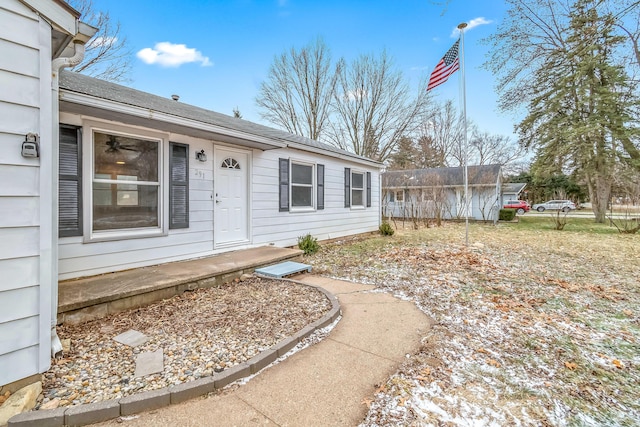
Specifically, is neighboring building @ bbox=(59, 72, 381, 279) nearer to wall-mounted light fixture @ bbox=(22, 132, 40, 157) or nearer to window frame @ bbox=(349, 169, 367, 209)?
wall-mounted light fixture @ bbox=(22, 132, 40, 157)

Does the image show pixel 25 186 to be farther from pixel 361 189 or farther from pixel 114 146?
pixel 361 189

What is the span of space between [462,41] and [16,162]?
366 inches

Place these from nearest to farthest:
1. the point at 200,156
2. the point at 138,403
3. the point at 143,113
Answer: the point at 138,403 → the point at 143,113 → the point at 200,156

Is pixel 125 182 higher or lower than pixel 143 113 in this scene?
lower

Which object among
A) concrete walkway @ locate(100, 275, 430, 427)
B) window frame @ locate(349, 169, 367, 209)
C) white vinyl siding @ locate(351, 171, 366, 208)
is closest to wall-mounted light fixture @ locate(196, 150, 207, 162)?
concrete walkway @ locate(100, 275, 430, 427)

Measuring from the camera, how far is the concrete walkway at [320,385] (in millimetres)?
1794

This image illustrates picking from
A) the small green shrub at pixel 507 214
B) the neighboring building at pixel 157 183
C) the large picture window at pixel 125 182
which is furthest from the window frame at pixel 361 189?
the small green shrub at pixel 507 214

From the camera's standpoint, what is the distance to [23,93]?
1.95m

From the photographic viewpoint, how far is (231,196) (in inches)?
227

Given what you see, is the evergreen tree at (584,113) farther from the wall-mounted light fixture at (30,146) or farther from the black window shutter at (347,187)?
the wall-mounted light fixture at (30,146)

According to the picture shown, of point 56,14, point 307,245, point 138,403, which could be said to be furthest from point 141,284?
point 307,245

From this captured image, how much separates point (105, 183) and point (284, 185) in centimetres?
355

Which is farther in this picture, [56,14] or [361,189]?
[361,189]

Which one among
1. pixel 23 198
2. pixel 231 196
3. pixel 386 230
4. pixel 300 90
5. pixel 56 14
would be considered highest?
pixel 300 90
